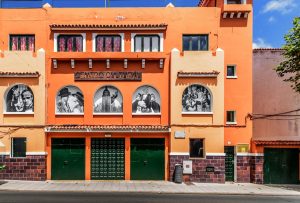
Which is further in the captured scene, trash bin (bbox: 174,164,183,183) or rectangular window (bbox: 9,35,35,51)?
rectangular window (bbox: 9,35,35,51)

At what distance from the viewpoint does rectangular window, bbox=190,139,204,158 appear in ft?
81.3

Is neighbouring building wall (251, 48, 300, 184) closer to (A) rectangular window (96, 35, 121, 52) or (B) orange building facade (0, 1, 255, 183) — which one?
(B) orange building facade (0, 1, 255, 183)

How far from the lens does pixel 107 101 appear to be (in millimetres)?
25203

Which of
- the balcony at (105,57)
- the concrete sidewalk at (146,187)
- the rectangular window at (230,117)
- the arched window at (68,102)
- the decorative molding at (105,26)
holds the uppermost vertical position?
the decorative molding at (105,26)

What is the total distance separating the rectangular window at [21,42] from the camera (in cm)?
2525

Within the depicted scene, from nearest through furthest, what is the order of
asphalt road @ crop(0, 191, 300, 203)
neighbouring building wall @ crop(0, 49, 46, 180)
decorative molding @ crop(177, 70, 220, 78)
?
asphalt road @ crop(0, 191, 300, 203), neighbouring building wall @ crop(0, 49, 46, 180), decorative molding @ crop(177, 70, 220, 78)

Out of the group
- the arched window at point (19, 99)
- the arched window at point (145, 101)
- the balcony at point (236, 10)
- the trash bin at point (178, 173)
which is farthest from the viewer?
the arched window at point (145, 101)

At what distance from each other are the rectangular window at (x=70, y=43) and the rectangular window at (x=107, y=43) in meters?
1.29

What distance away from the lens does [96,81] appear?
2514 centimetres

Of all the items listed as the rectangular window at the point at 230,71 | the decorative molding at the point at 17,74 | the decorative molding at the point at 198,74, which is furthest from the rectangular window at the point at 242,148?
the decorative molding at the point at 17,74

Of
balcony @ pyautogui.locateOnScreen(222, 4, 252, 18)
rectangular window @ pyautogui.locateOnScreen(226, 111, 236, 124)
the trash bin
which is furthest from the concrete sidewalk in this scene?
balcony @ pyautogui.locateOnScreen(222, 4, 252, 18)

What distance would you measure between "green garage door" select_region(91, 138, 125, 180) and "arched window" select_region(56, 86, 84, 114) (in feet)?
9.58

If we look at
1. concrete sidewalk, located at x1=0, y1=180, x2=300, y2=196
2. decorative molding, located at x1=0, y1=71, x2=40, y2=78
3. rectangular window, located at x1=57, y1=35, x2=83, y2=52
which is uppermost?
rectangular window, located at x1=57, y1=35, x2=83, y2=52

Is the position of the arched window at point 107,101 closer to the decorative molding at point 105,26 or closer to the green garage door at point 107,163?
the green garage door at point 107,163
